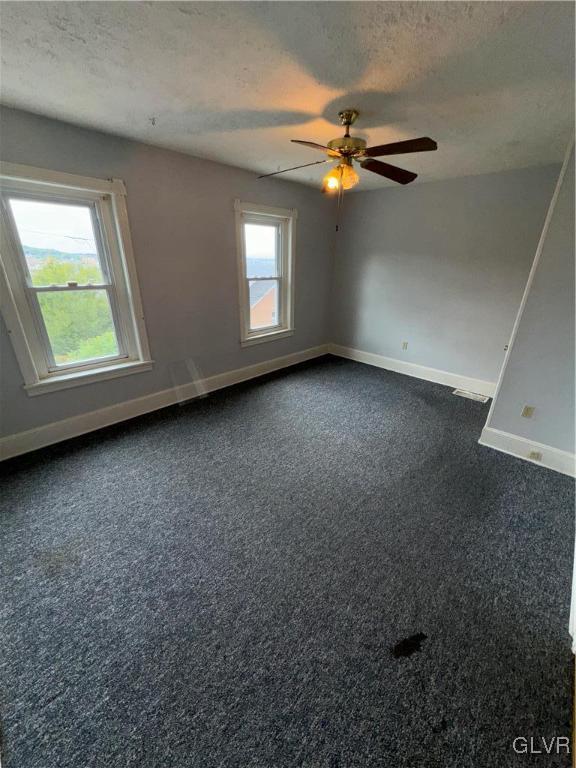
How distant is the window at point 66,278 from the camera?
212cm

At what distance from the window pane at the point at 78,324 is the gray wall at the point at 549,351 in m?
3.50

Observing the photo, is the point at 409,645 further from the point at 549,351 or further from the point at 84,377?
the point at 84,377

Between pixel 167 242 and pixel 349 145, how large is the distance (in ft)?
5.89

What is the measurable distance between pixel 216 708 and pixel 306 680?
35 centimetres

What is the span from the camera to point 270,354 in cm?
417

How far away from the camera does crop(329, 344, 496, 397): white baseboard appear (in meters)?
3.62

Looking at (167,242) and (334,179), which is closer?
(334,179)

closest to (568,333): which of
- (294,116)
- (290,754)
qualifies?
(294,116)

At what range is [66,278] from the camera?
2385 millimetres

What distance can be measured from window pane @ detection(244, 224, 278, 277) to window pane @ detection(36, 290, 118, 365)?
1665 mm

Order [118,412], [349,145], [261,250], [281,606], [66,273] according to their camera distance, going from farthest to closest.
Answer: [261,250] → [118,412] → [66,273] → [349,145] → [281,606]

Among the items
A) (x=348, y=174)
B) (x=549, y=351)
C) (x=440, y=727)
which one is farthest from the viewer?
(x=549, y=351)

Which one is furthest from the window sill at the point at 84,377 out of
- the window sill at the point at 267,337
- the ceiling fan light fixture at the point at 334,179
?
the ceiling fan light fixture at the point at 334,179

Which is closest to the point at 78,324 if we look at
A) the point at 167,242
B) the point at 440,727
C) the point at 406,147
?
the point at 167,242
